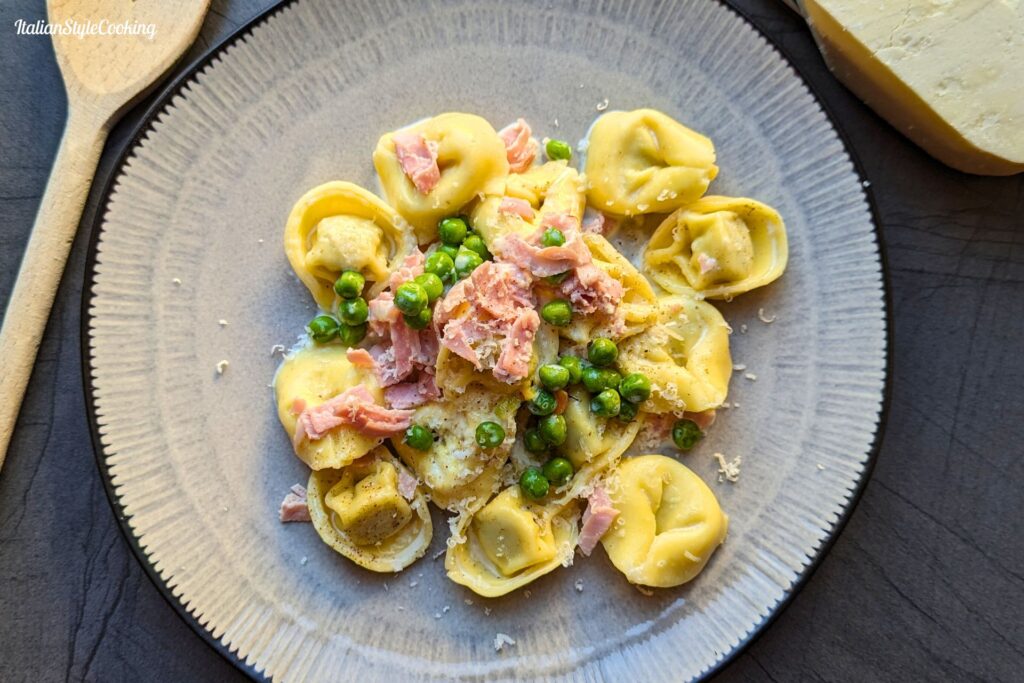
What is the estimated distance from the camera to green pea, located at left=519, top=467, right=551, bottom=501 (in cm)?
363

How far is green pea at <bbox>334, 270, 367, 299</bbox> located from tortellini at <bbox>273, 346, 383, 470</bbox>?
1.02 feet

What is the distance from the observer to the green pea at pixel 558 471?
3645 mm

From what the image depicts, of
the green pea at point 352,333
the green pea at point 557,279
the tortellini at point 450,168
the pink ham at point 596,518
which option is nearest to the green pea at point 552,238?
the green pea at point 557,279

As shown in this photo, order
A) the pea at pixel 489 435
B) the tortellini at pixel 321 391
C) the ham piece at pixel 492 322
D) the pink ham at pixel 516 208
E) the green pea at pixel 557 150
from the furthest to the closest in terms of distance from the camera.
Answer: the green pea at pixel 557 150 < the pink ham at pixel 516 208 < the tortellini at pixel 321 391 < the pea at pixel 489 435 < the ham piece at pixel 492 322

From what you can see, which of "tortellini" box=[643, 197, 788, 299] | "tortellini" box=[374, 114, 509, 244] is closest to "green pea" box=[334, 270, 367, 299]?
"tortellini" box=[374, 114, 509, 244]

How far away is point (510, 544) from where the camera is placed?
3656mm

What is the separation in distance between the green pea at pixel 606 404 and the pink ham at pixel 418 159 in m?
1.33

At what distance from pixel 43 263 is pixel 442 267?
2041 mm

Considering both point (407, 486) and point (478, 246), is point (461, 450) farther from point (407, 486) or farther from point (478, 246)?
point (478, 246)

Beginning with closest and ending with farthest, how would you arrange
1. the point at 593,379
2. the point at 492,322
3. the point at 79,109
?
the point at 492,322, the point at 593,379, the point at 79,109

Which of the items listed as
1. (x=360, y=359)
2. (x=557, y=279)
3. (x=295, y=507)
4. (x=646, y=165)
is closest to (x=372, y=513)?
(x=295, y=507)

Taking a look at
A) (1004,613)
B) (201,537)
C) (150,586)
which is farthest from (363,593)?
(1004,613)

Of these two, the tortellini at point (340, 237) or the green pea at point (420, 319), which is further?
the tortellini at point (340, 237)

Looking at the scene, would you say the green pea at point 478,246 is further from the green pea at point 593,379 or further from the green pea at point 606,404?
the green pea at point 606,404
